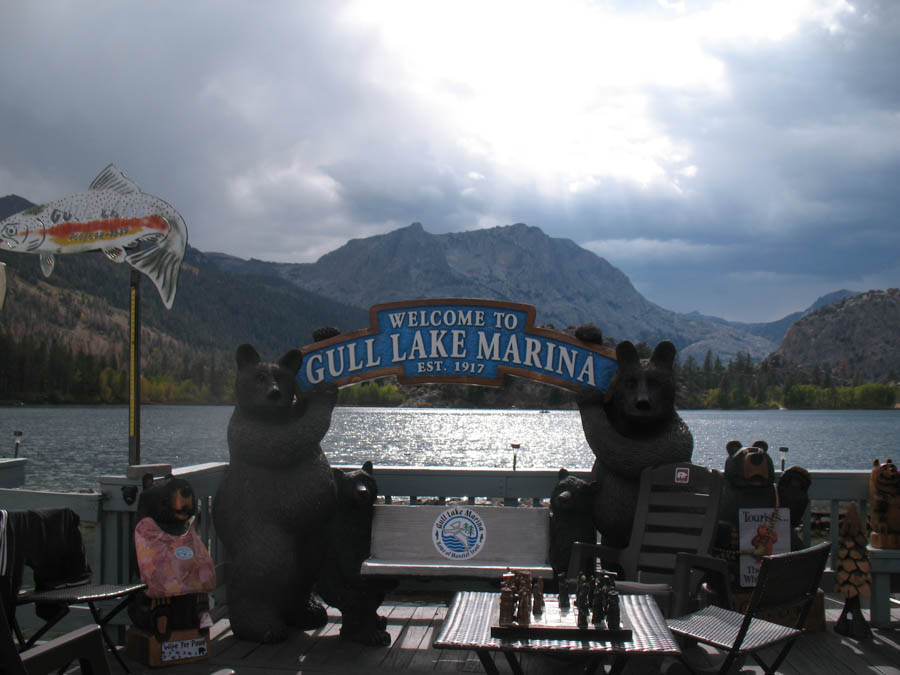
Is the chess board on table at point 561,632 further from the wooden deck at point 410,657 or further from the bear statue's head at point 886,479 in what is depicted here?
the bear statue's head at point 886,479

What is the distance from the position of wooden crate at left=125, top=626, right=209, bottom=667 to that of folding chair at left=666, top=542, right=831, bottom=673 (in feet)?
7.82

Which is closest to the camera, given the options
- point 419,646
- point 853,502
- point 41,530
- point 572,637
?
point 572,637

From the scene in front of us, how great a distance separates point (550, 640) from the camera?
9.89ft

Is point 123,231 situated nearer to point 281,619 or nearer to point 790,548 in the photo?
point 281,619

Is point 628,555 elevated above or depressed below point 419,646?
above

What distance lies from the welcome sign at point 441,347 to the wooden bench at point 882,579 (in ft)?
7.43

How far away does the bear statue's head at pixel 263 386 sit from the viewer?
4688 millimetres

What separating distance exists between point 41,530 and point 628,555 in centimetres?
307

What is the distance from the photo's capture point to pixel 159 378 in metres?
101

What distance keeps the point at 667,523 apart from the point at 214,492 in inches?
114

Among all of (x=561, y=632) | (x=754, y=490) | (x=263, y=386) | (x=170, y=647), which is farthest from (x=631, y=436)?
(x=170, y=647)

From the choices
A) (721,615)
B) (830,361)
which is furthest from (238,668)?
(830,361)

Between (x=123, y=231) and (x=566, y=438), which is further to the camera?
(x=566, y=438)

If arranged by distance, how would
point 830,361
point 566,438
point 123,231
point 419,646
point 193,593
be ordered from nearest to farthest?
1. point 193,593
2. point 419,646
3. point 123,231
4. point 566,438
5. point 830,361
